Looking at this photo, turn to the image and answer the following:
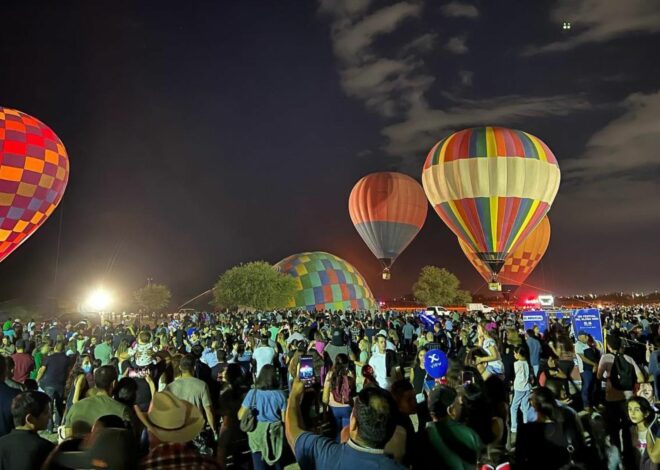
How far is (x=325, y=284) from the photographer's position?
45.3m

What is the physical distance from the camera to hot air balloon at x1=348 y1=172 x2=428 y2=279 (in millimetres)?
37344

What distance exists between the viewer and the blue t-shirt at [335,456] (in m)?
2.54

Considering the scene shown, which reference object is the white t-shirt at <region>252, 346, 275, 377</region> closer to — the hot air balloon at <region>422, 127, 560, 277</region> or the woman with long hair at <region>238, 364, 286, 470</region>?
the woman with long hair at <region>238, 364, 286, 470</region>

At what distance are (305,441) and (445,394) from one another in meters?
1.48

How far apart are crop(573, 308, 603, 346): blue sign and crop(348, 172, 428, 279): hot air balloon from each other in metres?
25.3

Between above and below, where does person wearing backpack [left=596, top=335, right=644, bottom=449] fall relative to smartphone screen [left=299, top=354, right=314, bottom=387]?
below

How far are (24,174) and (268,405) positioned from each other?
76.5 feet

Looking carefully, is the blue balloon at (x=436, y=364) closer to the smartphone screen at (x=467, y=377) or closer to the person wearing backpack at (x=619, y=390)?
the smartphone screen at (x=467, y=377)

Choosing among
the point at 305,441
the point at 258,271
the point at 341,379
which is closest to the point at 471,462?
the point at 305,441

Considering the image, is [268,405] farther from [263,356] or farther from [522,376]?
[522,376]

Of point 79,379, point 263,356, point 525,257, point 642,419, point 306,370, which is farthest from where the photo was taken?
point 525,257

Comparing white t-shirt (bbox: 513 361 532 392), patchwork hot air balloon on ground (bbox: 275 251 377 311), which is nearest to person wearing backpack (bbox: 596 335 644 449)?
white t-shirt (bbox: 513 361 532 392)

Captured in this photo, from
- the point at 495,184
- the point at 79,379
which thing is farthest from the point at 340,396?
the point at 495,184

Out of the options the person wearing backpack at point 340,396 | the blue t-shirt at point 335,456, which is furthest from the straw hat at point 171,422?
the person wearing backpack at point 340,396
